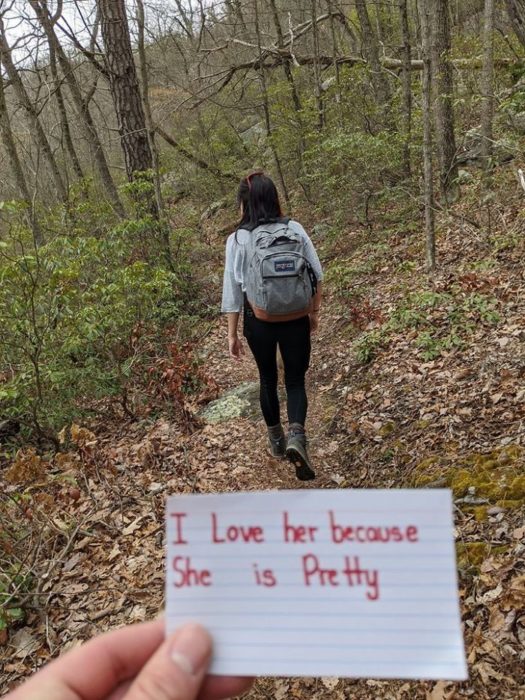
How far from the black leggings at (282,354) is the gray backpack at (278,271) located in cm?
20

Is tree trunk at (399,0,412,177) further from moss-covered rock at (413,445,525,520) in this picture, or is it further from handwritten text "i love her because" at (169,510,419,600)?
handwritten text "i love her because" at (169,510,419,600)

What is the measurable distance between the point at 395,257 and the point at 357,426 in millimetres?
4256

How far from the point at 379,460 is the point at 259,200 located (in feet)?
7.15

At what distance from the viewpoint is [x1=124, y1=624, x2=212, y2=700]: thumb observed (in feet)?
3.12

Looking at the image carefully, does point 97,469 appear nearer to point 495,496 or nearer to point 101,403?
point 101,403

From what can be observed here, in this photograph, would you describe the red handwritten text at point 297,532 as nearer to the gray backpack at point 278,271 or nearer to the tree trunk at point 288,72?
the gray backpack at point 278,271

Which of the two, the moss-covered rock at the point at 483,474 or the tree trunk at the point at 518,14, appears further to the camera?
the tree trunk at the point at 518,14

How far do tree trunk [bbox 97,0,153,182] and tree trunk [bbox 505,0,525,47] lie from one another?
689 centimetres

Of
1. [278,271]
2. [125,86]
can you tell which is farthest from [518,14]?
[278,271]

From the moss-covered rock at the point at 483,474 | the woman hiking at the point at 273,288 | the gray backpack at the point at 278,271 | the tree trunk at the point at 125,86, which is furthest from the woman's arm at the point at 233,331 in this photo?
the tree trunk at the point at 125,86

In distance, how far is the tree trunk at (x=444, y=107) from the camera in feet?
27.2

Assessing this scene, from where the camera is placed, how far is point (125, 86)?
834 centimetres

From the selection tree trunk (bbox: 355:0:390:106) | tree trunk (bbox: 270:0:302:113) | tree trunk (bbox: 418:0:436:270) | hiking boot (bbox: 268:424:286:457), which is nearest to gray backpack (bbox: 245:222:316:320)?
hiking boot (bbox: 268:424:286:457)

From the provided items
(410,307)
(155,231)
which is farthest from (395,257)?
(155,231)
